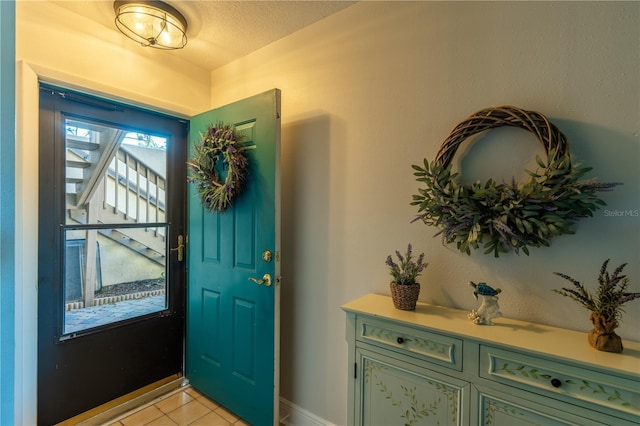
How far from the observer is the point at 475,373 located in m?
1.04

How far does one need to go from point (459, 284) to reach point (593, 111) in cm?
82

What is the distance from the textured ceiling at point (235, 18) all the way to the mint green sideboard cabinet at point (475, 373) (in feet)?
5.34

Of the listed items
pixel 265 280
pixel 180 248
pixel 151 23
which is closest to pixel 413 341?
pixel 265 280

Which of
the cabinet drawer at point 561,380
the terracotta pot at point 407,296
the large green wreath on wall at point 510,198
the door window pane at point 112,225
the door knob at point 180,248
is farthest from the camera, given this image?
the door knob at point 180,248

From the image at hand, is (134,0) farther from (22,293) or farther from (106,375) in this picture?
(106,375)

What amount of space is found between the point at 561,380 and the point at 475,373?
0.24 m

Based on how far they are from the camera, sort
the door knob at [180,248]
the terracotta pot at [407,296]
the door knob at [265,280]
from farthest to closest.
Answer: the door knob at [180,248] → the door knob at [265,280] → the terracotta pot at [407,296]

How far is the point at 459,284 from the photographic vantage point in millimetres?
1320

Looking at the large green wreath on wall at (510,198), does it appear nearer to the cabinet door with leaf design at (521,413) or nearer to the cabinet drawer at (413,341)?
the cabinet drawer at (413,341)

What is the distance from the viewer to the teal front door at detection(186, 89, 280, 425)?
1.73 metres

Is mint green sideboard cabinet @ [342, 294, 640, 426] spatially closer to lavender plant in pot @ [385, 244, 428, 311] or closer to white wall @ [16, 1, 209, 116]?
lavender plant in pot @ [385, 244, 428, 311]

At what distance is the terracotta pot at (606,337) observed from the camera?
91cm

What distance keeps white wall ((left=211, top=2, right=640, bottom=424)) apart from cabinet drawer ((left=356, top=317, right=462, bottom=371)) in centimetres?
28

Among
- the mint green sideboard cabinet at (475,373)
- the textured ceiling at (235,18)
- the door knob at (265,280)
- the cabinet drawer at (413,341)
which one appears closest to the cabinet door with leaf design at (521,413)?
the mint green sideboard cabinet at (475,373)
